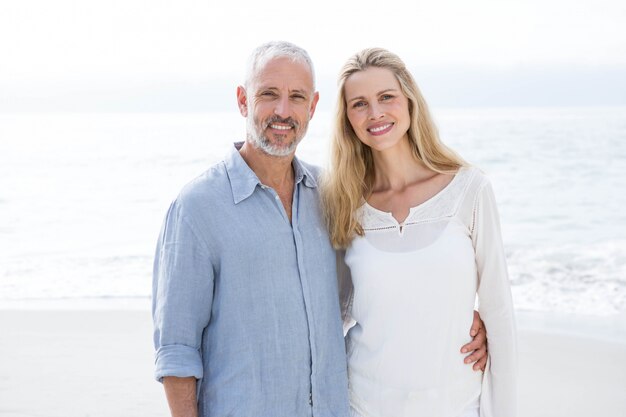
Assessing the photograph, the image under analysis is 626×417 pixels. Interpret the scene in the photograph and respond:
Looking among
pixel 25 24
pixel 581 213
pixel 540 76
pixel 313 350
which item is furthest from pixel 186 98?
pixel 313 350

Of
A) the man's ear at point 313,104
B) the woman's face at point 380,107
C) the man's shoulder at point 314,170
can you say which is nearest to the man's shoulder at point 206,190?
the man's ear at point 313,104

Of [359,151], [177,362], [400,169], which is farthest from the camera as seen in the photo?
[359,151]

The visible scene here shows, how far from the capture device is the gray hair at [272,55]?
2.63 metres

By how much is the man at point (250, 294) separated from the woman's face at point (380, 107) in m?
0.39

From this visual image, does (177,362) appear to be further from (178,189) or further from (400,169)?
(178,189)

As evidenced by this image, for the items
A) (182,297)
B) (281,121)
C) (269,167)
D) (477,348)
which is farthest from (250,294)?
(477,348)

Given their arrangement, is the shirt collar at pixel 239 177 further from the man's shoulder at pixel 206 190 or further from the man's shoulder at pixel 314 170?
the man's shoulder at pixel 314 170

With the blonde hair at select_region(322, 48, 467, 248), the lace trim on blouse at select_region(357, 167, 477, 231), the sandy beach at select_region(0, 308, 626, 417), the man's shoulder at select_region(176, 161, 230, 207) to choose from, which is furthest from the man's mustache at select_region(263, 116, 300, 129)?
the sandy beach at select_region(0, 308, 626, 417)

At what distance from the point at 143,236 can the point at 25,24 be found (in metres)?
17.6

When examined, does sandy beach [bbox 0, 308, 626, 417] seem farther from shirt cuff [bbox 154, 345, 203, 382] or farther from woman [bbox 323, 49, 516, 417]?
shirt cuff [bbox 154, 345, 203, 382]

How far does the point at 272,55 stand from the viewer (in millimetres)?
2631

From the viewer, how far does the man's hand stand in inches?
108

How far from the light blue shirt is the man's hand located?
557mm

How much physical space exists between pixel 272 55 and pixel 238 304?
0.87 m
